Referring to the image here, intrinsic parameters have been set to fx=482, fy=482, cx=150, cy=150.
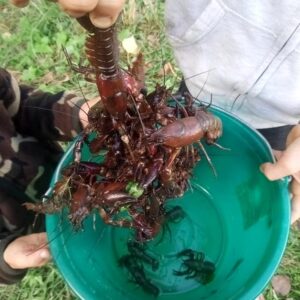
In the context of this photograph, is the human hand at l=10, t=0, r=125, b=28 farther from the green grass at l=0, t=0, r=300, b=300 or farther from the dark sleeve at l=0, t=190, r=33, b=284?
the green grass at l=0, t=0, r=300, b=300

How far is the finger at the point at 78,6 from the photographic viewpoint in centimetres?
50

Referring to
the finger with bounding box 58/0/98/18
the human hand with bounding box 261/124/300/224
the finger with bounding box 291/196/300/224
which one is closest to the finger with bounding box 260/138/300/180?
the human hand with bounding box 261/124/300/224

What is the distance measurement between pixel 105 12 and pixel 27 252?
89 cm

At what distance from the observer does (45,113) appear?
A: 4.59 ft

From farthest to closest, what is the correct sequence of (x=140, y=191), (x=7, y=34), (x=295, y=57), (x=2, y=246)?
(x=7, y=34), (x=2, y=246), (x=295, y=57), (x=140, y=191)

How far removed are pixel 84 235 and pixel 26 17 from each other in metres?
1.55

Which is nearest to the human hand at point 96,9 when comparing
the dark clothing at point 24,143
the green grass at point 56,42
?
the dark clothing at point 24,143

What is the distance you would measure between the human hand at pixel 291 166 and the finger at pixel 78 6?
698 millimetres

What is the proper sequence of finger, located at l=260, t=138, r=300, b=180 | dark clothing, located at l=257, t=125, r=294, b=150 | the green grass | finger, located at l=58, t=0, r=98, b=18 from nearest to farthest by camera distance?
finger, located at l=58, t=0, r=98, b=18 → finger, located at l=260, t=138, r=300, b=180 → dark clothing, located at l=257, t=125, r=294, b=150 → the green grass

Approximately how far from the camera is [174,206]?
1.52 meters

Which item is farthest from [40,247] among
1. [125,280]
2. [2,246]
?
[125,280]

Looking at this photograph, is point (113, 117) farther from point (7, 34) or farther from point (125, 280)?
point (7, 34)

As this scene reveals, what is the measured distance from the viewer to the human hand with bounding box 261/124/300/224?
3.54 feet

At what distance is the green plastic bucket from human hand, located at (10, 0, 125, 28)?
67 centimetres
